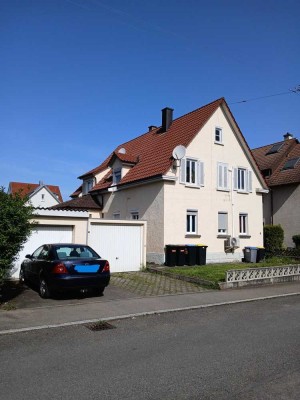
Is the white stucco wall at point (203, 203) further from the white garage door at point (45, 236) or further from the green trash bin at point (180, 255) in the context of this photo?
the white garage door at point (45, 236)

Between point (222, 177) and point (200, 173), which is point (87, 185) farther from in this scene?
point (222, 177)

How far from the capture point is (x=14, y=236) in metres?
8.81

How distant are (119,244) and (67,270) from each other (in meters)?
6.43

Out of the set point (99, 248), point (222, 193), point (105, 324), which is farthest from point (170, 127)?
point (105, 324)

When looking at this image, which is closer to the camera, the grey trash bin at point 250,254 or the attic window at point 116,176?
the grey trash bin at point 250,254

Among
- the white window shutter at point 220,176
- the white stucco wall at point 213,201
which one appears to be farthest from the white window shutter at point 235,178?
the white window shutter at point 220,176

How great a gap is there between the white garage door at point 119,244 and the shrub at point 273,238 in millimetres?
11932

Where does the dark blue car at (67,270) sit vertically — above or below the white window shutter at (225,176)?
below

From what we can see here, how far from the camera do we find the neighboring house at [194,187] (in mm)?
19234

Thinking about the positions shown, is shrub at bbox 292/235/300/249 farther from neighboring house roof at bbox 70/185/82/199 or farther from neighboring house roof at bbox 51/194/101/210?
neighboring house roof at bbox 70/185/82/199

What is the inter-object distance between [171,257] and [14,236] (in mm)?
10144

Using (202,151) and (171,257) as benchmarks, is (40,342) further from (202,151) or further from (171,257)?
(202,151)

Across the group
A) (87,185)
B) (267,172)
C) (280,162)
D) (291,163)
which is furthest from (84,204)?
(280,162)

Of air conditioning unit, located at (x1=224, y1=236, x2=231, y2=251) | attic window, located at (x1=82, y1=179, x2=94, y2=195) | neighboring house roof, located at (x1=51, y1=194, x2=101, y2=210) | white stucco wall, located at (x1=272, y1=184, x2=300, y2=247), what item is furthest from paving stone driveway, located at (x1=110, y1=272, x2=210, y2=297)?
white stucco wall, located at (x1=272, y1=184, x2=300, y2=247)
